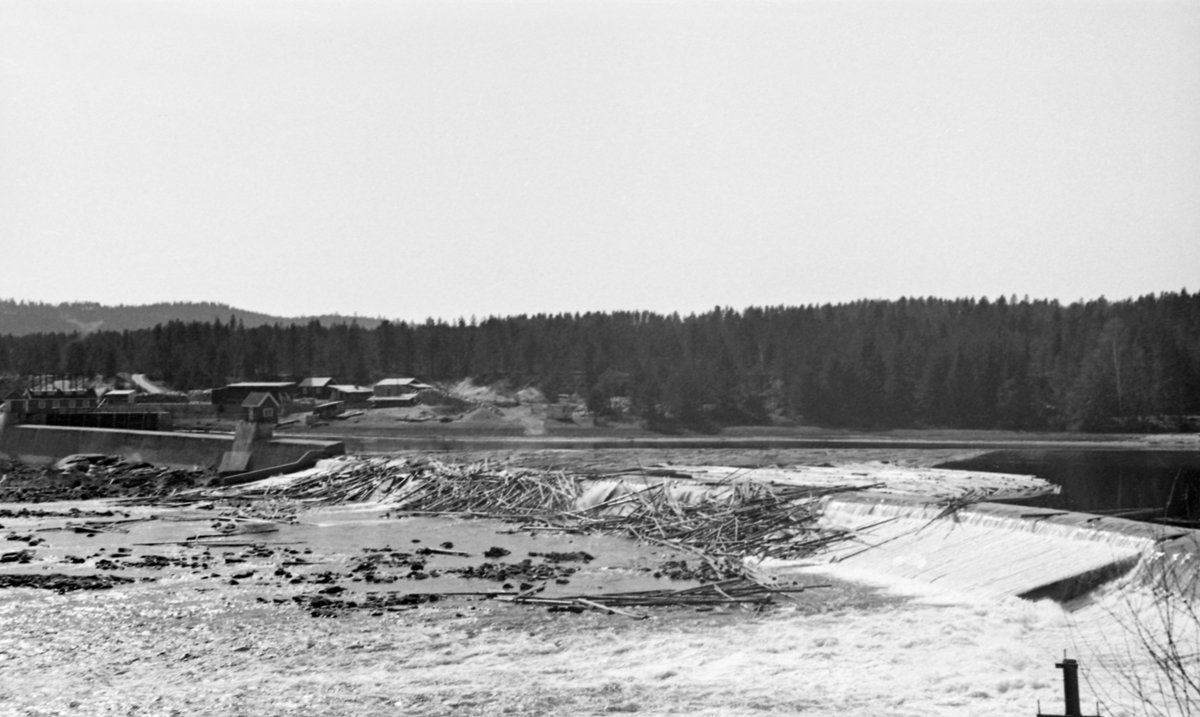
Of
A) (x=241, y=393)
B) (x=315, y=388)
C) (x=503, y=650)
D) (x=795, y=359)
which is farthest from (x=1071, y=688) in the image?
Result: (x=315, y=388)

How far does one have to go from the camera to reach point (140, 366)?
16212cm

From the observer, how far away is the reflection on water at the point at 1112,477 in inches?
1298

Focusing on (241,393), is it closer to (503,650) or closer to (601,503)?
(601,503)

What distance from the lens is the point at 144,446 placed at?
55.5 m

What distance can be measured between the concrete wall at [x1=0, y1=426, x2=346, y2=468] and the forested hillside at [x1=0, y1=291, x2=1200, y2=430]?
56.4 meters

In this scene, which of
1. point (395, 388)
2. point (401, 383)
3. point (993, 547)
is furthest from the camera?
point (401, 383)

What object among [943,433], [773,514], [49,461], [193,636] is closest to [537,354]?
[943,433]

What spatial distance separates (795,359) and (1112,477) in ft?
237

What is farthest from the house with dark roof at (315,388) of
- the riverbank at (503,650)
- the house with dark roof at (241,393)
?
the riverbank at (503,650)

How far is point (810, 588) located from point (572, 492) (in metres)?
16.0

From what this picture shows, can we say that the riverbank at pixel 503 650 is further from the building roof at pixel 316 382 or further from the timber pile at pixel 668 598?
the building roof at pixel 316 382

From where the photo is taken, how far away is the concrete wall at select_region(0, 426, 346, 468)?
49562 mm

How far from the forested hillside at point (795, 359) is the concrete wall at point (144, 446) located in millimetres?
56377

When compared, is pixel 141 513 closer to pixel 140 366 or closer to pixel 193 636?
pixel 193 636
